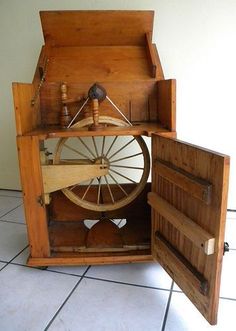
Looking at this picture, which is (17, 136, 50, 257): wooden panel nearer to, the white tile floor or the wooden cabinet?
the wooden cabinet

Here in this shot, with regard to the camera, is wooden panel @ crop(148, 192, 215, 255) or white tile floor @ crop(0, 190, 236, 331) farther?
white tile floor @ crop(0, 190, 236, 331)

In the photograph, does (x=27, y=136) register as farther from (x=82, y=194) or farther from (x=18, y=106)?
(x=82, y=194)

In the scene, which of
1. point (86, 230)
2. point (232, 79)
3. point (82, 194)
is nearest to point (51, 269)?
point (86, 230)

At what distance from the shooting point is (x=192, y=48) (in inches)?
67.7

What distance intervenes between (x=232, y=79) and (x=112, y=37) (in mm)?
850

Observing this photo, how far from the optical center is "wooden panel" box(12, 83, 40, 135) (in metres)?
1.12

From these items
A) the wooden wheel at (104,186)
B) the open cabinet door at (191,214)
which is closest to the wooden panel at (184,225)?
the open cabinet door at (191,214)

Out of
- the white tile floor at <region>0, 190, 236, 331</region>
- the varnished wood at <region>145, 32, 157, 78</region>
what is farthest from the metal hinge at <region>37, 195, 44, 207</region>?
the varnished wood at <region>145, 32, 157, 78</region>

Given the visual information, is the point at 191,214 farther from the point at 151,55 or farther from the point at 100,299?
the point at 151,55

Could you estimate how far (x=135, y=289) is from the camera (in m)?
1.15

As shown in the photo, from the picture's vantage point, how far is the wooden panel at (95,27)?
1.36 m

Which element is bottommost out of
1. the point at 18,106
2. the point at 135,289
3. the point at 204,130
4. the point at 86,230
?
the point at 135,289

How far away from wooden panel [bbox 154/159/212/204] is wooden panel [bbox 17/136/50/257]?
547 millimetres

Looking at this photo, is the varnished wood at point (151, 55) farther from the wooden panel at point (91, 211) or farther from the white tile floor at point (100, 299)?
the white tile floor at point (100, 299)
